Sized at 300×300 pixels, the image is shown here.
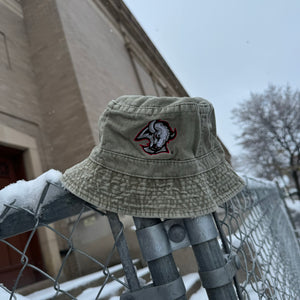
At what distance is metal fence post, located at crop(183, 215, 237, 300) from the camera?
646 millimetres

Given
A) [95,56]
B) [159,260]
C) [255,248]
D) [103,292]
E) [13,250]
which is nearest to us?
[159,260]

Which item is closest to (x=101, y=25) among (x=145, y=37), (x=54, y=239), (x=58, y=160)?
(x=145, y=37)

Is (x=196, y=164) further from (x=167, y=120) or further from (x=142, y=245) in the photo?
(x=142, y=245)

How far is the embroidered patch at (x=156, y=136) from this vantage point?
66 centimetres

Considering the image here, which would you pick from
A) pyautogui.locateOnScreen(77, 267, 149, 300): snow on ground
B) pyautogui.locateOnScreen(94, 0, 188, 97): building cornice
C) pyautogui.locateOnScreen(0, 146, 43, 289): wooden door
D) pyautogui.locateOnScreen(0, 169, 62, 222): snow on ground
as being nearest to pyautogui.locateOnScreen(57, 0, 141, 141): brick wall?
pyautogui.locateOnScreen(94, 0, 188, 97): building cornice

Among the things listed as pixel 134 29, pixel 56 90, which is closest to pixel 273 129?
pixel 134 29

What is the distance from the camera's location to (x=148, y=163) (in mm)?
659

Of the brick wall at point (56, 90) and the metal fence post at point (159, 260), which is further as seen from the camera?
the brick wall at point (56, 90)

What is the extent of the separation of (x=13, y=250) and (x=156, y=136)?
3.99m

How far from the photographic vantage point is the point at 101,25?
8.01 meters

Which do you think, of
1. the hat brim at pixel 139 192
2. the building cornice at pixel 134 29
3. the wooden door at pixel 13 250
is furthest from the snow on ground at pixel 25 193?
the building cornice at pixel 134 29

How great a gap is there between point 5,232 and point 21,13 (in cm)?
665

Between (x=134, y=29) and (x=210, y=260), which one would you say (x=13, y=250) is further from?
(x=134, y=29)

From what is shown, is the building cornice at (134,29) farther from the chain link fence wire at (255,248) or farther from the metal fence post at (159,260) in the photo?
the metal fence post at (159,260)
